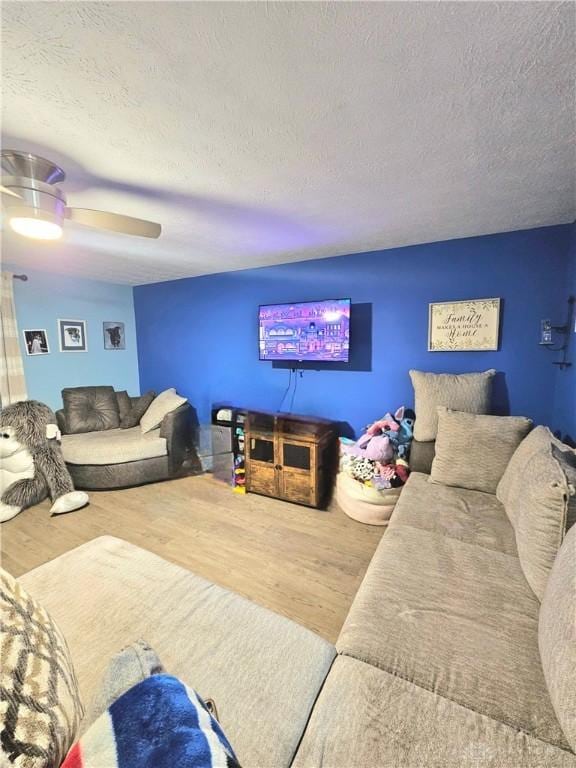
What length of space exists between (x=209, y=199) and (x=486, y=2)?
130 cm

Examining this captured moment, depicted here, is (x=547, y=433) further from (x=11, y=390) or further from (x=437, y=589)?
(x=11, y=390)

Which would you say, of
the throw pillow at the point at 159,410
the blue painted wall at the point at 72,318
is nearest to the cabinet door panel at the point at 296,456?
the throw pillow at the point at 159,410

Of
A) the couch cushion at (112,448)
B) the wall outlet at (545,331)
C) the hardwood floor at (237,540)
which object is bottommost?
the hardwood floor at (237,540)

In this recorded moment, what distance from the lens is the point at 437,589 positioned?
118 cm

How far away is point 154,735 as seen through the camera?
20.0 inches

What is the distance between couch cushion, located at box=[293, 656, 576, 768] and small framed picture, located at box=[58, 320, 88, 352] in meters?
4.12

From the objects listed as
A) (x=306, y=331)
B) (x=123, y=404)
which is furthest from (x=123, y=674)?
(x=123, y=404)

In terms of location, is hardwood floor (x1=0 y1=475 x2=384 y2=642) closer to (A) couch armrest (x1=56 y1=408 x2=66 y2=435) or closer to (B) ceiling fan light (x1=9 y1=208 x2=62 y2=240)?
(A) couch armrest (x1=56 y1=408 x2=66 y2=435)

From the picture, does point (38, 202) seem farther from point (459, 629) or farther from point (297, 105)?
point (459, 629)

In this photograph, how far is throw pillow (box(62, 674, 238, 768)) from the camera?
48cm

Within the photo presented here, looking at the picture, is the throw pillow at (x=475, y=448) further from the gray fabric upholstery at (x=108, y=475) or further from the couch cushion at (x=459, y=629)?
the gray fabric upholstery at (x=108, y=475)

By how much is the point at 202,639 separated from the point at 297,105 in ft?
5.83

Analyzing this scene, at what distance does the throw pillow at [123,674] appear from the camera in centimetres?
64

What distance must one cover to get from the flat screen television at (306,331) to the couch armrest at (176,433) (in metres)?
1.13
